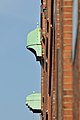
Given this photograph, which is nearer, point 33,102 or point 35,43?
point 33,102

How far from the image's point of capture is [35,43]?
81.3 feet

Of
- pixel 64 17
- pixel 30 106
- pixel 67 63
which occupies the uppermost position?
pixel 64 17

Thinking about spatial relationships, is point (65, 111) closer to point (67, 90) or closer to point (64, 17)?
point (67, 90)

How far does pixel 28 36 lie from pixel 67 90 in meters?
15.6

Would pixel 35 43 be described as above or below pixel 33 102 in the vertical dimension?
above

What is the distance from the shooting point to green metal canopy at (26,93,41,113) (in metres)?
24.2

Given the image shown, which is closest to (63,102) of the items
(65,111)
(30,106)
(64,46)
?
(65,111)

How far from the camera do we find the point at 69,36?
10039 millimetres

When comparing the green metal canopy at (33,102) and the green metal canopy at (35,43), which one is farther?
the green metal canopy at (35,43)

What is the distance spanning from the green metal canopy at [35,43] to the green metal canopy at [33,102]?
5.10 ft

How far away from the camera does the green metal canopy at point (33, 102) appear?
2425 cm

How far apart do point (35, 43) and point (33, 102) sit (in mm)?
2306

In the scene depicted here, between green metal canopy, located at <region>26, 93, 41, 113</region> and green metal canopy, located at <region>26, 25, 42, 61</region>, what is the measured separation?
5.10ft

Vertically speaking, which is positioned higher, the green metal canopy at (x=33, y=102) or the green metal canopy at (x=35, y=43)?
the green metal canopy at (x=35, y=43)
